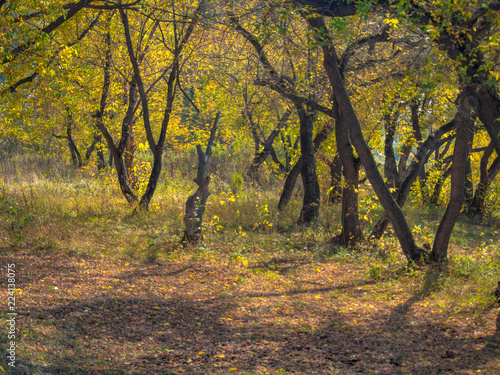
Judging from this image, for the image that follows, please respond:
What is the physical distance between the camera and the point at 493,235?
39.1ft

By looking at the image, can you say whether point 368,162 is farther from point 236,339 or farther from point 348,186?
point 236,339

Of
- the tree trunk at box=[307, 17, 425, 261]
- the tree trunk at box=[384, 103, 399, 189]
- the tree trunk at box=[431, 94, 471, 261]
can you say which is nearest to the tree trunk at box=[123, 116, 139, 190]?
the tree trunk at box=[307, 17, 425, 261]

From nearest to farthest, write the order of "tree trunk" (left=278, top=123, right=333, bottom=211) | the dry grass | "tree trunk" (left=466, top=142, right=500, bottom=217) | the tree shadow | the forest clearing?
the tree shadow < the dry grass < the forest clearing < "tree trunk" (left=278, top=123, right=333, bottom=211) < "tree trunk" (left=466, top=142, right=500, bottom=217)

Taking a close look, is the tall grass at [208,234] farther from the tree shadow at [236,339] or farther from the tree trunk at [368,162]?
the tree shadow at [236,339]

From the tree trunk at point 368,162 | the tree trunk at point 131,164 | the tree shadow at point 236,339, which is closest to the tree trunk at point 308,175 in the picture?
the tree trunk at point 368,162

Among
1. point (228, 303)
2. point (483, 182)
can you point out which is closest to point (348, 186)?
point (228, 303)

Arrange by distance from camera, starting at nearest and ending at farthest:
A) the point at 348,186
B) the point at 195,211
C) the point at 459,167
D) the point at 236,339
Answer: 1. the point at 236,339
2. the point at 459,167
3. the point at 195,211
4. the point at 348,186

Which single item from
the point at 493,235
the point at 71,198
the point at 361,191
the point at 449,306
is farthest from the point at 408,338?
the point at 493,235

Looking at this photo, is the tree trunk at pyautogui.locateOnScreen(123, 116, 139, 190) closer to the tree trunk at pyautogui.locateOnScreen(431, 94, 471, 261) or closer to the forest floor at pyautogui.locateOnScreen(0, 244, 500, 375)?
the forest floor at pyautogui.locateOnScreen(0, 244, 500, 375)

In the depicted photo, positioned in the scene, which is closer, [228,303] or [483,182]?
[228,303]

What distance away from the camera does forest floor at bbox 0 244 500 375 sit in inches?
150

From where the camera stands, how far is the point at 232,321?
4859mm

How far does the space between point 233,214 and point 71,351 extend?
683cm

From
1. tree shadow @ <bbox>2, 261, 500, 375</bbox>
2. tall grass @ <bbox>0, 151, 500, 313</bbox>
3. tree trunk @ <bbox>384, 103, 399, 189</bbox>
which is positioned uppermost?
tree trunk @ <bbox>384, 103, 399, 189</bbox>
